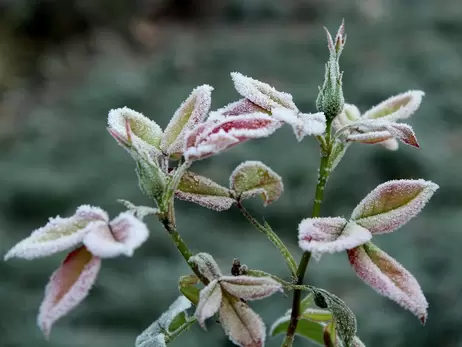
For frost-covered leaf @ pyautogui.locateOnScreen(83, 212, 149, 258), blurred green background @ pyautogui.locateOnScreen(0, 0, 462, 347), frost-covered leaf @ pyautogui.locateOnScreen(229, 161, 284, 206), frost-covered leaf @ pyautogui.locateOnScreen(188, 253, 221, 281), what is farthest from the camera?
blurred green background @ pyautogui.locateOnScreen(0, 0, 462, 347)

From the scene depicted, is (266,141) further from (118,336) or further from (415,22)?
(415,22)

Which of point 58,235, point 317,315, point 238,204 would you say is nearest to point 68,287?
point 58,235

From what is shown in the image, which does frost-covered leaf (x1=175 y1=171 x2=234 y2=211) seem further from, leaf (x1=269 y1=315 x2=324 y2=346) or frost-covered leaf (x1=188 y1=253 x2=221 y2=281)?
leaf (x1=269 y1=315 x2=324 y2=346)

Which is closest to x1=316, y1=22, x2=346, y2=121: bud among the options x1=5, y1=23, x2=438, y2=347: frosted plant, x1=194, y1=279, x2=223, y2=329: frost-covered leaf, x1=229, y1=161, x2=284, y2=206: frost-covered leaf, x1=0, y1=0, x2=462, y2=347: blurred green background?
x1=5, y1=23, x2=438, y2=347: frosted plant

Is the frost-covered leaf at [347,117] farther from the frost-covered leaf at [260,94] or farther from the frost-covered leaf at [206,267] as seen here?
the frost-covered leaf at [206,267]

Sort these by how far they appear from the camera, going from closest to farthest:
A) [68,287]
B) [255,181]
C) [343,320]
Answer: [68,287] → [343,320] → [255,181]

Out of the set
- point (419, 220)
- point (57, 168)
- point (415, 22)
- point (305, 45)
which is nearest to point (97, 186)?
point (57, 168)

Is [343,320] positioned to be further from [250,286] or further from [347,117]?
[347,117]
